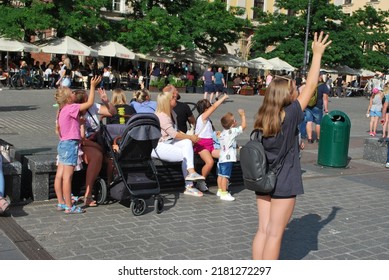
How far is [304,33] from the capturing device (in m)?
42.3

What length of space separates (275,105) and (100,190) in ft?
11.4

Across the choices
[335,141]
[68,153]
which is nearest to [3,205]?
[68,153]

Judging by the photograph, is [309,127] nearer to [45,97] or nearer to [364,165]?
[364,165]

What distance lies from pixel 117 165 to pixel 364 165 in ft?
20.9

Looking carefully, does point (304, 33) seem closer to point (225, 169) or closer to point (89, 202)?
point (225, 169)

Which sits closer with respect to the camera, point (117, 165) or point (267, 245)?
point (267, 245)

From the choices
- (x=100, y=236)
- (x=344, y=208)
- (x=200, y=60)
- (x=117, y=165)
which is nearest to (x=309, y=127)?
(x=344, y=208)

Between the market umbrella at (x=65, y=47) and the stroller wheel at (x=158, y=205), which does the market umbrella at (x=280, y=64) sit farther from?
the stroller wheel at (x=158, y=205)

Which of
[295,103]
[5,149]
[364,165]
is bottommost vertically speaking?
[364,165]

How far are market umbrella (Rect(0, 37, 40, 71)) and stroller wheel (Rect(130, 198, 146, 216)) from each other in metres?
21.6

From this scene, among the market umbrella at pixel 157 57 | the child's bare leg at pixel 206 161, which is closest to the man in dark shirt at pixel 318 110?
the child's bare leg at pixel 206 161

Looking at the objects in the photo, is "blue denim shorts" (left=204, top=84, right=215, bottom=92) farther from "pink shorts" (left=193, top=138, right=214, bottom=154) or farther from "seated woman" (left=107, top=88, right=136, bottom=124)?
"pink shorts" (left=193, top=138, right=214, bottom=154)

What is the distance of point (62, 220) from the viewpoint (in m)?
6.20

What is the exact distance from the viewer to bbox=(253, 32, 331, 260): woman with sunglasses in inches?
166
